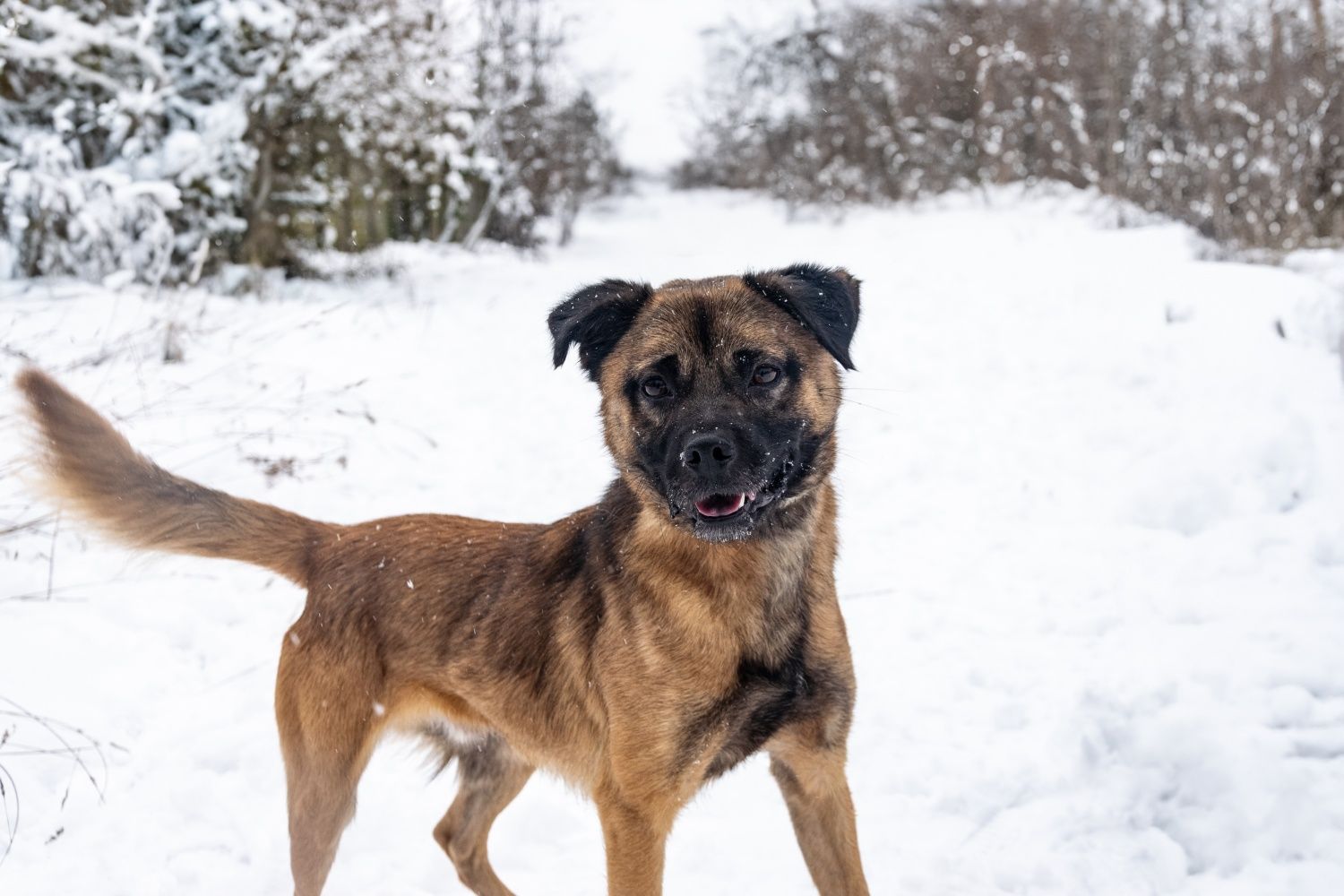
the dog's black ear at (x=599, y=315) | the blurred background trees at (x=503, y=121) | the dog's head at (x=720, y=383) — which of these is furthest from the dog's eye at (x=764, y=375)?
the blurred background trees at (x=503, y=121)

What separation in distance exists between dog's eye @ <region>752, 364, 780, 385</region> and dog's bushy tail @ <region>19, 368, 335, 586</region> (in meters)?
1.49

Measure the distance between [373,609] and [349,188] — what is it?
480 inches

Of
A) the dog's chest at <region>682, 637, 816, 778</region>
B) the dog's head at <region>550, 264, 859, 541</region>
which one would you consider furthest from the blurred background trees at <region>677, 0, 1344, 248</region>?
the dog's chest at <region>682, 637, 816, 778</region>

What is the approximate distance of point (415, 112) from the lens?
13.9m

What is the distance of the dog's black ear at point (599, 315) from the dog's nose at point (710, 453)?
1.97 feet

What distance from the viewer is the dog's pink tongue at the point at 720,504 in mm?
2434

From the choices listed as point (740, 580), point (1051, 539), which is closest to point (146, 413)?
point (740, 580)

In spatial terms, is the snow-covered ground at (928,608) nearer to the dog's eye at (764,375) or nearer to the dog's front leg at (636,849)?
the dog's front leg at (636,849)

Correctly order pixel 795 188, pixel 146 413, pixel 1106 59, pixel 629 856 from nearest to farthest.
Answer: pixel 629 856, pixel 146 413, pixel 1106 59, pixel 795 188

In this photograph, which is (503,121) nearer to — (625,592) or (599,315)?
(599,315)

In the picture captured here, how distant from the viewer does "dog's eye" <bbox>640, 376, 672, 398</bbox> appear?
106 inches

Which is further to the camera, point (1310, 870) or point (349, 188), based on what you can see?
point (349, 188)

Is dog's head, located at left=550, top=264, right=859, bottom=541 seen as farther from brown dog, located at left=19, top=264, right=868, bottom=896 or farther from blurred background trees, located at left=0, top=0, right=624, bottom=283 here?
blurred background trees, located at left=0, top=0, right=624, bottom=283

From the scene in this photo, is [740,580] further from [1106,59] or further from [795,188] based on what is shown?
[795,188]
